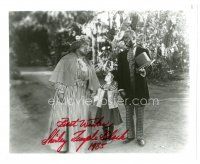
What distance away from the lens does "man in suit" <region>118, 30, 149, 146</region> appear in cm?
450

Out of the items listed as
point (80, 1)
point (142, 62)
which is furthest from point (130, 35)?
point (80, 1)

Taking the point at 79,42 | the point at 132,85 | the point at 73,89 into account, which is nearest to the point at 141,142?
the point at 132,85

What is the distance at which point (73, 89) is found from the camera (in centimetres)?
443

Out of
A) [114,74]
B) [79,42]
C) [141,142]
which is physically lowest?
[141,142]

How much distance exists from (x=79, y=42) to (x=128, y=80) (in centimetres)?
64

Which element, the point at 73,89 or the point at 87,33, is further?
the point at 87,33

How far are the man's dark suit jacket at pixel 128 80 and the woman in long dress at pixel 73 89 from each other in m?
0.26

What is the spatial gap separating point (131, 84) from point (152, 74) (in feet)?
0.80
